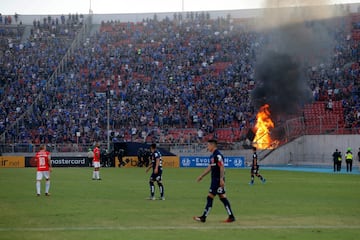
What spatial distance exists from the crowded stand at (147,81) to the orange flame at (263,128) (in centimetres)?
108

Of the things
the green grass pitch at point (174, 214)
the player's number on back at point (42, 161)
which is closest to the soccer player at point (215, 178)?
the green grass pitch at point (174, 214)

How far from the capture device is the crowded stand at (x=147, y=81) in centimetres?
6931

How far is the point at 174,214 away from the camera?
67.8 feet

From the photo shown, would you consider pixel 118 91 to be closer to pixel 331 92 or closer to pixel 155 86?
pixel 155 86

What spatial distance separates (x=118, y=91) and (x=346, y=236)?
61836 millimetres

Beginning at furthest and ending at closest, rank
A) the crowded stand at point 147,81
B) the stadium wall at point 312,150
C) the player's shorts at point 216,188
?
1. the crowded stand at point 147,81
2. the stadium wall at point 312,150
3. the player's shorts at point 216,188

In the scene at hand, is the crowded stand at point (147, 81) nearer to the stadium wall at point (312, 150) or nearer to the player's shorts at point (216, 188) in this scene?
the stadium wall at point (312, 150)

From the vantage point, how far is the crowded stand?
69.3 meters

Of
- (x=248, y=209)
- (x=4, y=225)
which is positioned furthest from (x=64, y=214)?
(x=248, y=209)

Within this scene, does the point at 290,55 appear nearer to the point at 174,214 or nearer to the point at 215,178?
the point at 174,214

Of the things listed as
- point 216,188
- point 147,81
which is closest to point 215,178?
point 216,188

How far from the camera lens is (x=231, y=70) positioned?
3027 inches

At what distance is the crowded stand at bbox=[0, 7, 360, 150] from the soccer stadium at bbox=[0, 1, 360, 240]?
0.14m

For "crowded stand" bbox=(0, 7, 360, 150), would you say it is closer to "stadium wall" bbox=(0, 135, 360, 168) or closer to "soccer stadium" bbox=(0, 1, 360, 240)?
"soccer stadium" bbox=(0, 1, 360, 240)
